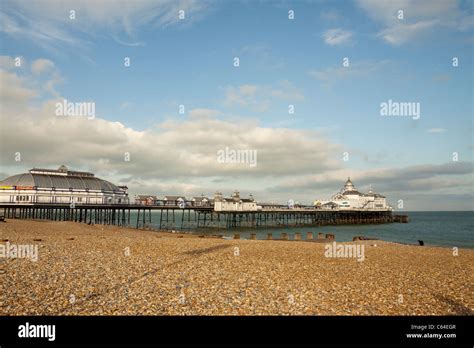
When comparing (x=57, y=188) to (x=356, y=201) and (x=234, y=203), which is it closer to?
(x=234, y=203)

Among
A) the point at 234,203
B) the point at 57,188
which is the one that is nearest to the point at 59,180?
the point at 57,188

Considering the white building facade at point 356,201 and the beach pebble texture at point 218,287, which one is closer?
the beach pebble texture at point 218,287

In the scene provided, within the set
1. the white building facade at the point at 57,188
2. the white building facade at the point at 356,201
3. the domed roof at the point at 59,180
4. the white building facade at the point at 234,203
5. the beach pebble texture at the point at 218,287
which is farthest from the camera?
the white building facade at the point at 356,201

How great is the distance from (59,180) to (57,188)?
116 inches

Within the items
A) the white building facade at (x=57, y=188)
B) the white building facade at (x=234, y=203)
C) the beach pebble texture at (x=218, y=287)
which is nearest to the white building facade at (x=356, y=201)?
the white building facade at (x=234, y=203)

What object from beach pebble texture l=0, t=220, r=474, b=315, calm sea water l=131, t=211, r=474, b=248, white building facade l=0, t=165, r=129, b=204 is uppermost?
white building facade l=0, t=165, r=129, b=204

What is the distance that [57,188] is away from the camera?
6700 cm

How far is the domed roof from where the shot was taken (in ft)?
214

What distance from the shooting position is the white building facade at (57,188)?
6225 centimetres

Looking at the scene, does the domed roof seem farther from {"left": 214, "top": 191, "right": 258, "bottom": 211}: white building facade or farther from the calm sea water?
the calm sea water

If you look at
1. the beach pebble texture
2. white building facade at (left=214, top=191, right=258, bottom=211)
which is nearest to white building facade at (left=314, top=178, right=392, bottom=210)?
white building facade at (left=214, top=191, right=258, bottom=211)

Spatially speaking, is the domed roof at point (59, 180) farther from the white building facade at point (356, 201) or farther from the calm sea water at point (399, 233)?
the white building facade at point (356, 201)

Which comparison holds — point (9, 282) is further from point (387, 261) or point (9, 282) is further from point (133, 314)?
point (387, 261)
